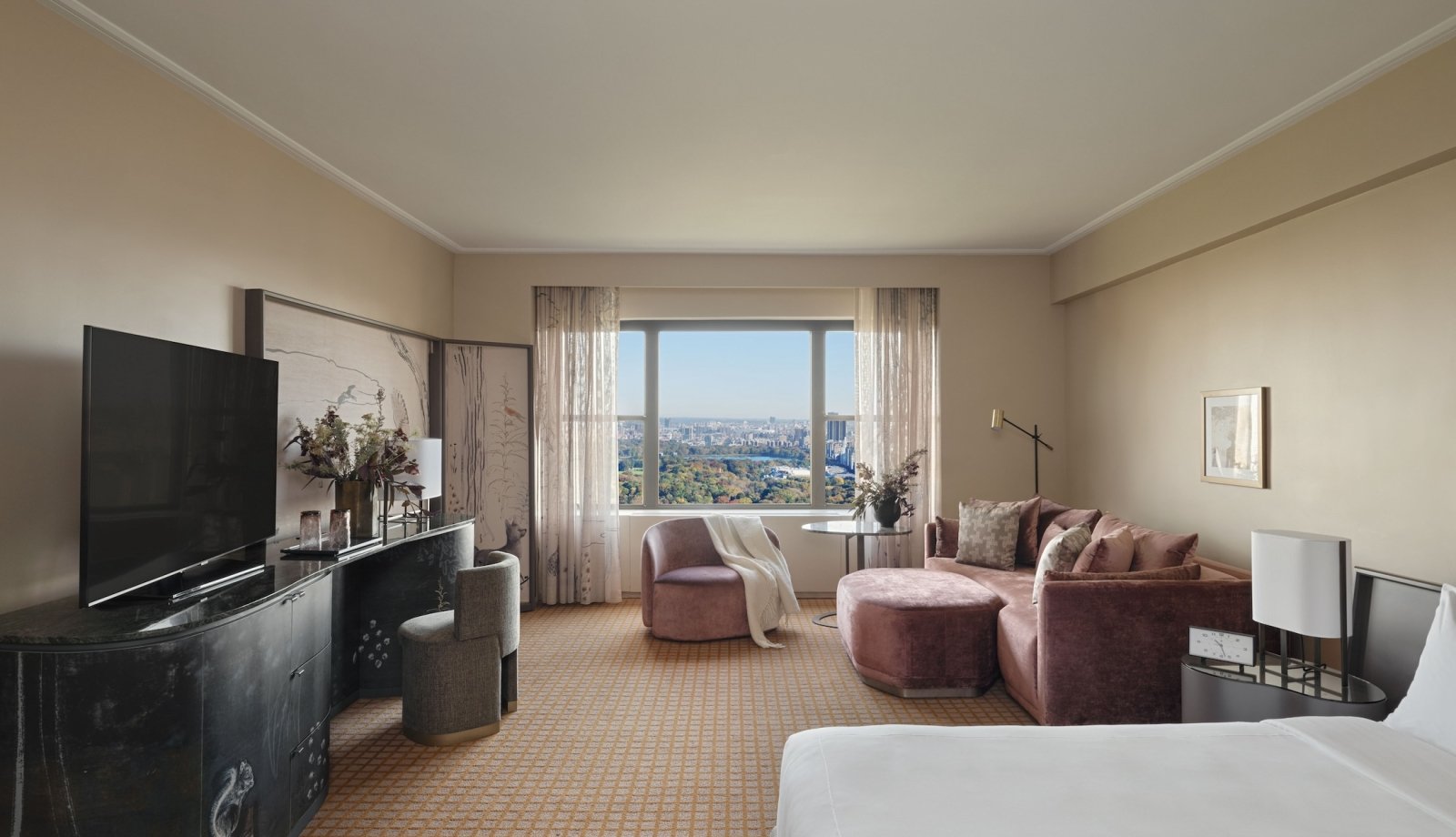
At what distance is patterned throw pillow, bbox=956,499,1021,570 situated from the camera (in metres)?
5.08

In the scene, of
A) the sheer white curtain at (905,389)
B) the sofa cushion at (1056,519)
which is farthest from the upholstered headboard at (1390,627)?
the sheer white curtain at (905,389)

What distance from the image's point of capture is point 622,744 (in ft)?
11.3

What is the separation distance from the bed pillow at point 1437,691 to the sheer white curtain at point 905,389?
4.00 m

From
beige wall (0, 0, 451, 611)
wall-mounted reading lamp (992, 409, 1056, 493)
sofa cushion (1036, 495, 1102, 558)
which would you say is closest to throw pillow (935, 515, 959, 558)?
sofa cushion (1036, 495, 1102, 558)

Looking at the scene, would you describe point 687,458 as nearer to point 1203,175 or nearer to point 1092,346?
point 1092,346

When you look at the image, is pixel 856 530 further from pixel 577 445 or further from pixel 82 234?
pixel 82 234

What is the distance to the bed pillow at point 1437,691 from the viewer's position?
2.06 metres

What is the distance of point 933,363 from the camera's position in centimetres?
629

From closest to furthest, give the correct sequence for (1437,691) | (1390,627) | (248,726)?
1. (1437,691)
2. (248,726)
3. (1390,627)

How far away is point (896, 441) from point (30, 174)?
542cm

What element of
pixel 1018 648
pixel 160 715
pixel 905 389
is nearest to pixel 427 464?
pixel 160 715

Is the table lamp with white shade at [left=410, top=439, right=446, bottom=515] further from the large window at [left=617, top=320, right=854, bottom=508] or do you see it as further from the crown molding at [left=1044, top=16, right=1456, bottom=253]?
the crown molding at [left=1044, top=16, right=1456, bottom=253]

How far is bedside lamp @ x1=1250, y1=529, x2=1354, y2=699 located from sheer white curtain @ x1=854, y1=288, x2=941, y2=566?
3.55 meters

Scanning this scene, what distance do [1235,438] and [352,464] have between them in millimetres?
4717
